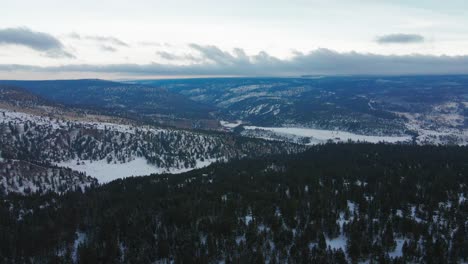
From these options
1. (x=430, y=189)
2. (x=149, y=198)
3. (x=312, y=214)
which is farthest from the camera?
(x=149, y=198)

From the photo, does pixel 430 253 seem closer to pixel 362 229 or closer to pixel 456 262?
pixel 456 262

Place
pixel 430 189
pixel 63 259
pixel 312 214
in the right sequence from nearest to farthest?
1. pixel 63 259
2. pixel 312 214
3. pixel 430 189

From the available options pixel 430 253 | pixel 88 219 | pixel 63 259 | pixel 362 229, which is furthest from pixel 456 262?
pixel 88 219

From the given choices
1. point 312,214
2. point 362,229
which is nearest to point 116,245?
point 312,214

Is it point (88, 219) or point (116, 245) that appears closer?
point (116, 245)

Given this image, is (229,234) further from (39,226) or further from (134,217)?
(39,226)

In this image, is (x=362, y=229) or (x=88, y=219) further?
(x=88, y=219)
